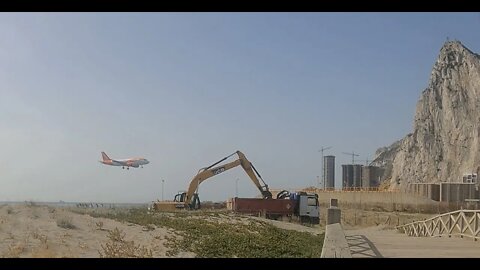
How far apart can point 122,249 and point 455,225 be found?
31.2 ft

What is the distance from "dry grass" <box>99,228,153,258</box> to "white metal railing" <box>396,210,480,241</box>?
322 inches

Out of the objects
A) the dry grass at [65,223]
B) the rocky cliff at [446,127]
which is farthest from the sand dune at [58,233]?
the rocky cliff at [446,127]

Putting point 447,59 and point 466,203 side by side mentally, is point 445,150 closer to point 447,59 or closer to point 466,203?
point 447,59

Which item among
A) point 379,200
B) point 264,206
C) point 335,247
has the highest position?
point 335,247

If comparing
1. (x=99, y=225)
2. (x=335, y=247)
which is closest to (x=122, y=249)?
(x=99, y=225)

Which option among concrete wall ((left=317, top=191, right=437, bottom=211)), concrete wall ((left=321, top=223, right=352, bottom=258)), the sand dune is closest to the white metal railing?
concrete wall ((left=321, top=223, right=352, bottom=258))

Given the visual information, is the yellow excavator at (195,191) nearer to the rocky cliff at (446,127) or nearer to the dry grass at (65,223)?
the dry grass at (65,223)

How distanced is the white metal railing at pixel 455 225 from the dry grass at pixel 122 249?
8177mm

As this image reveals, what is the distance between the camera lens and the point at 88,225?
1504cm

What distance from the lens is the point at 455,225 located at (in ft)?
52.6

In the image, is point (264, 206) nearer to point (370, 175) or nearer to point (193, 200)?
point (193, 200)

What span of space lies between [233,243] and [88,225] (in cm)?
398
